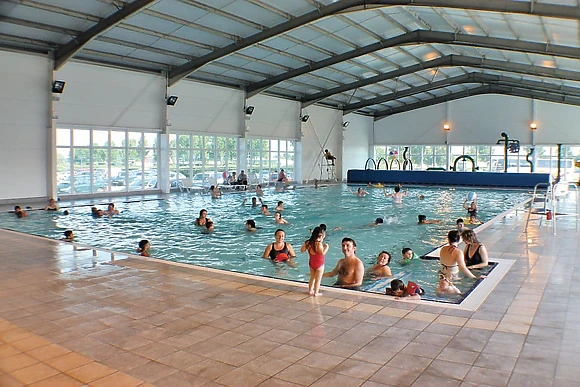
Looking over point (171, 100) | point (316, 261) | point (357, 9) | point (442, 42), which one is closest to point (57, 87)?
point (171, 100)

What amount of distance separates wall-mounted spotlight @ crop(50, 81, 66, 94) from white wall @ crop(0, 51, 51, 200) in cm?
30

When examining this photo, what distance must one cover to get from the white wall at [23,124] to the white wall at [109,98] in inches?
23.3

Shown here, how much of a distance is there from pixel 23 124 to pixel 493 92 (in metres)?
25.8

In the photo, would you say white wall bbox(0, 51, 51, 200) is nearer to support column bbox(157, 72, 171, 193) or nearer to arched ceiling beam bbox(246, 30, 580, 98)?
support column bbox(157, 72, 171, 193)

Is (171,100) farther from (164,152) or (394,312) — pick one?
(394,312)

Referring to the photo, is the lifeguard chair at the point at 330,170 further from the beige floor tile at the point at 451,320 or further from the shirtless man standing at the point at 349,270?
the beige floor tile at the point at 451,320

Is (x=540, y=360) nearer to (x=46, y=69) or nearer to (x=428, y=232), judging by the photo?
(x=428, y=232)

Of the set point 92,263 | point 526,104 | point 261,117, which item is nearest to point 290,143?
point 261,117

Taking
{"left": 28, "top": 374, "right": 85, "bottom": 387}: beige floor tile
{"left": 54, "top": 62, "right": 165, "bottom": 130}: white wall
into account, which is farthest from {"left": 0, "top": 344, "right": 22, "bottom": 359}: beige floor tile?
{"left": 54, "top": 62, "right": 165, "bottom": 130}: white wall

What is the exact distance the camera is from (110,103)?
17.7m

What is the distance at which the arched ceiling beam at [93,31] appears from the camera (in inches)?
499

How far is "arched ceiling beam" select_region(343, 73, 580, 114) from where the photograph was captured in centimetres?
2427

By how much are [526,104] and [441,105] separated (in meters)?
5.09

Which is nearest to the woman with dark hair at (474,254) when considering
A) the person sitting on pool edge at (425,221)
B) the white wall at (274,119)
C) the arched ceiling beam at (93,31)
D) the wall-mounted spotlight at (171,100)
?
the person sitting on pool edge at (425,221)
